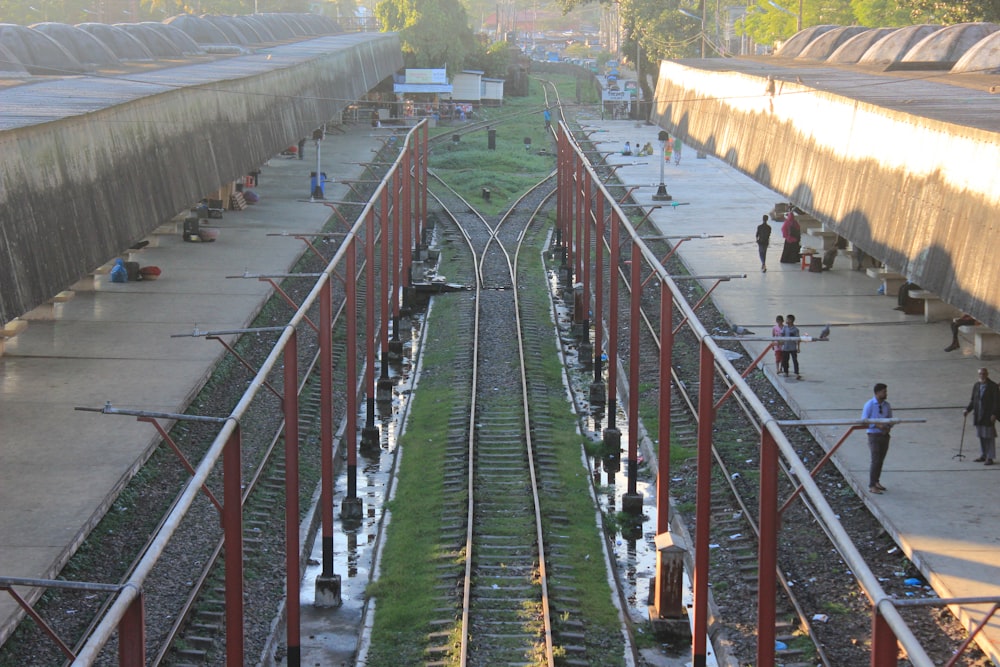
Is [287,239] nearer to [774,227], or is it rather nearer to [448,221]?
[448,221]

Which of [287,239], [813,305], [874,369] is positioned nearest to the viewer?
[874,369]

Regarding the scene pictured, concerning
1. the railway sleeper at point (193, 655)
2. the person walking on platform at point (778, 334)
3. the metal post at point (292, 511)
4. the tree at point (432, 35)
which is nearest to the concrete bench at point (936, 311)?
the person walking on platform at point (778, 334)

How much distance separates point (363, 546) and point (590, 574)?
10.3ft

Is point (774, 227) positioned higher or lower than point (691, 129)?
lower

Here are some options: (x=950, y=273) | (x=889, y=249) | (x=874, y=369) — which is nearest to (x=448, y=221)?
(x=874, y=369)

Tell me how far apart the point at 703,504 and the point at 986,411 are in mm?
6498

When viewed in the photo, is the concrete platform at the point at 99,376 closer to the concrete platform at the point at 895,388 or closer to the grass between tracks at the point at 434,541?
the grass between tracks at the point at 434,541

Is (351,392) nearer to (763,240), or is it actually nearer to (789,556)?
(789,556)

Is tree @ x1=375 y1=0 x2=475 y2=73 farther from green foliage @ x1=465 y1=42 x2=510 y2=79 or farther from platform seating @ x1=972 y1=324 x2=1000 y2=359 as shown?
platform seating @ x1=972 y1=324 x2=1000 y2=359

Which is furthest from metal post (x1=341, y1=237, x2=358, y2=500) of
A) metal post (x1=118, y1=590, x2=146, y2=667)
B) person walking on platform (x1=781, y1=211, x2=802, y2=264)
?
person walking on platform (x1=781, y1=211, x2=802, y2=264)

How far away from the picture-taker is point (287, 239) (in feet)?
128

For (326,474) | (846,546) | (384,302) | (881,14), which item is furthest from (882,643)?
(881,14)

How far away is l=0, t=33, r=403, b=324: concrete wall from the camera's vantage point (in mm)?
18406

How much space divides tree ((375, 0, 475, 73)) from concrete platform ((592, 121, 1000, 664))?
45.5m
